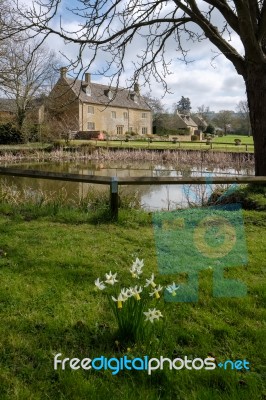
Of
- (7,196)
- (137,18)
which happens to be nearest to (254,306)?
(7,196)

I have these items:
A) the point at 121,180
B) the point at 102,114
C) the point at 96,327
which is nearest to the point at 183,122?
the point at 102,114

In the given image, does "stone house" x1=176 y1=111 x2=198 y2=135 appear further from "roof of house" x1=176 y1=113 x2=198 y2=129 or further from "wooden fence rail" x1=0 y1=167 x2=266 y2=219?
"wooden fence rail" x1=0 y1=167 x2=266 y2=219

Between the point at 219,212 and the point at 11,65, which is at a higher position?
the point at 11,65

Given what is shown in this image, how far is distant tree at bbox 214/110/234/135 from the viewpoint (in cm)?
7919

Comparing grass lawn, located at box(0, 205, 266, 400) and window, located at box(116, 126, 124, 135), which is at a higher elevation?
window, located at box(116, 126, 124, 135)

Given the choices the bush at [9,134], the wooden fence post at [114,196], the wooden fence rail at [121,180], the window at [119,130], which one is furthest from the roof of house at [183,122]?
the wooden fence post at [114,196]

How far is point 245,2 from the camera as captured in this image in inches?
251

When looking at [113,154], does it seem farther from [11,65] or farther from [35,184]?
[35,184]

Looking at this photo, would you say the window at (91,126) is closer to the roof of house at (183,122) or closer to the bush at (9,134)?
the bush at (9,134)

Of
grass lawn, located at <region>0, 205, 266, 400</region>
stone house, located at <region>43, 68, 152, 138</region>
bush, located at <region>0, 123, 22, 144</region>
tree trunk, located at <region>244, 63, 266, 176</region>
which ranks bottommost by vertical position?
grass lawn, located at <region>0, 205, 266, 400</region>

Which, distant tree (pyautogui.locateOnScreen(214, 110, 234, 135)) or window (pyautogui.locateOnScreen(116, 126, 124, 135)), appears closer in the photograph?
window (pyautogui.locateOnScreen(116, 126, 124, 135))

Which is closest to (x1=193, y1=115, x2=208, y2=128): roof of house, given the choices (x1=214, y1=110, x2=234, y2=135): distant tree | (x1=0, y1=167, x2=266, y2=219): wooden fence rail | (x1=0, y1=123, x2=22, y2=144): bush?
(x1=214, y1=110, x2=234, y2=135): distant tree

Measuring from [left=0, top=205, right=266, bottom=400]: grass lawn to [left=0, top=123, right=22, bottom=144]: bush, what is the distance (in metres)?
31.8

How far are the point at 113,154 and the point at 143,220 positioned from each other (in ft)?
67.3
